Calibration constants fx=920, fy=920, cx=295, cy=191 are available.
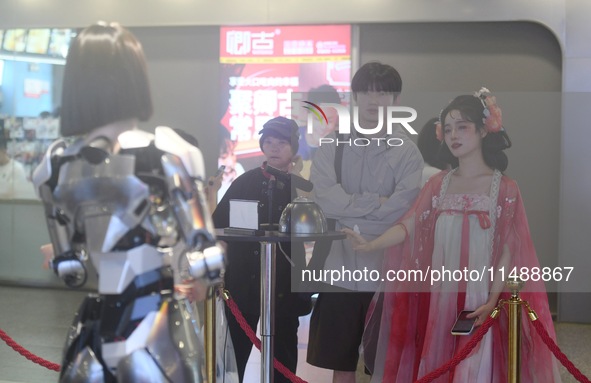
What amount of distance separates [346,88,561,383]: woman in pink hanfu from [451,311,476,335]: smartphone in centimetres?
4

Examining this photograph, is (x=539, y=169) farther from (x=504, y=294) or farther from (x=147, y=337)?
(x=147, y=337)

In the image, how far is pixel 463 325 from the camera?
4266mm

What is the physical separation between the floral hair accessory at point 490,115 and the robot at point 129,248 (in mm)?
2064

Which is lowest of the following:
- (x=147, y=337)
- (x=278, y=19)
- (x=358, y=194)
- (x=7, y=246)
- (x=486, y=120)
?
(x=7, y=246)

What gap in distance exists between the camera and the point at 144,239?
8.70 feet

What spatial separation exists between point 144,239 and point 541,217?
2.74 metres

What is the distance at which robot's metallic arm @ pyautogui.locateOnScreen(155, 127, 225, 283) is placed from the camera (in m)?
2.69

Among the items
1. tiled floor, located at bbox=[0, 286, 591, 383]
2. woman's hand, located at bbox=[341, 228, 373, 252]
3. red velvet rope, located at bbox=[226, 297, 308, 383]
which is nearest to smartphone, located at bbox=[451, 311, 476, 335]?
woman's hand, located at bbox=[341, 228, 373, 252]

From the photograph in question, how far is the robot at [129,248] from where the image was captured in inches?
104

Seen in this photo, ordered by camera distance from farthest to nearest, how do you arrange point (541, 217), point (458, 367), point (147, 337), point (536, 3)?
point (536, 3) → point (541, 217) → point (458, 367) → point (147, 337)

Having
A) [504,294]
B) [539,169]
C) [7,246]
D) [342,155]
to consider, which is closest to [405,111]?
[342,155]

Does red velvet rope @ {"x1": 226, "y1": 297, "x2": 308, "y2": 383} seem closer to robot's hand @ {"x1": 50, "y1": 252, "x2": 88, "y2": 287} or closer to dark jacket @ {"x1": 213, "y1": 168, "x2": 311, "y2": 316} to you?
dark jacket @ {"x1": 213, "y1": 168, "x2": 311, "y2": 316}

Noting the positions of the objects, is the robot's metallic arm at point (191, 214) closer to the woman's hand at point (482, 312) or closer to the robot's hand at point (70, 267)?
the robot's hand at point (70, 267)

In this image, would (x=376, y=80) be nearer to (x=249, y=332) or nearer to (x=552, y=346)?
(x=249, y=332)
